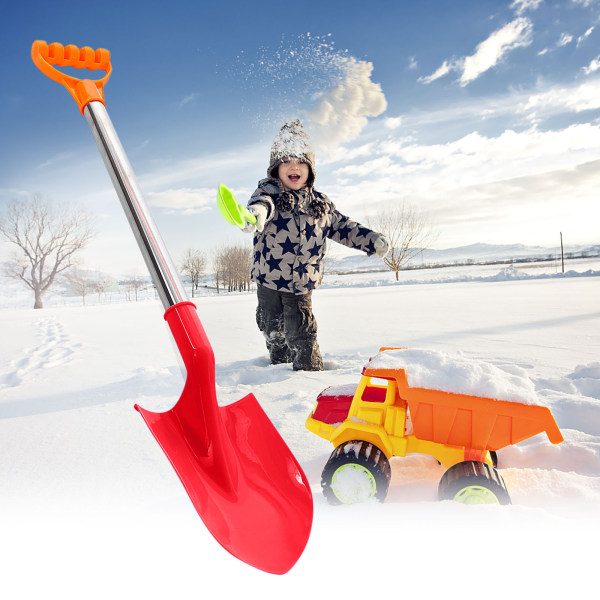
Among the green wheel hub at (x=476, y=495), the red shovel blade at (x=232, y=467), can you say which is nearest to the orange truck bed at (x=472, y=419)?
the green wheel hub at (x=476, y=495)

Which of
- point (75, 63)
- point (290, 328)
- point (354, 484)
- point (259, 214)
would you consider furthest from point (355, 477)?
point (75, 63)

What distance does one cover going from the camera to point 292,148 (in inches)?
89.1

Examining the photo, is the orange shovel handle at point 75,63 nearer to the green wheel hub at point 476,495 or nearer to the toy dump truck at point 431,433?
the toy dump truck at point 431,433

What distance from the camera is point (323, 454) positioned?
4.12 feet

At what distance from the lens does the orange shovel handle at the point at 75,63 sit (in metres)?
1.30

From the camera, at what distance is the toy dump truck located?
3.13ft

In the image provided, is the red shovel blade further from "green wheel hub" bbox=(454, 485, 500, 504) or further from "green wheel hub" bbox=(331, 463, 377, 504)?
"green wheel hub" bbox=(454, 485, 500, 504)

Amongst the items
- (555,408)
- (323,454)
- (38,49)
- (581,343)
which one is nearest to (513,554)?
(323,454)

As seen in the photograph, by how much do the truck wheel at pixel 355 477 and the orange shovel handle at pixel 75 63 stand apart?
1.33 meters

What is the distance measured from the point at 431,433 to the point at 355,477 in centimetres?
22

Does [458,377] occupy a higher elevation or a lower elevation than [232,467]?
higher

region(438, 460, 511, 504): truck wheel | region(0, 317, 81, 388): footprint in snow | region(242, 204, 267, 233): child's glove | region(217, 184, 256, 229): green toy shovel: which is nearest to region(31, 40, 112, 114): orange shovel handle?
region(217, 184, 256, 229): green toy shovel

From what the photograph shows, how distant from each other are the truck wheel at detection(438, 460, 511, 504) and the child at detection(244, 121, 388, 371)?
141cm

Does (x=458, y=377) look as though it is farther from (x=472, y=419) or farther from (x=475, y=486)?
(x=475, y=486)
